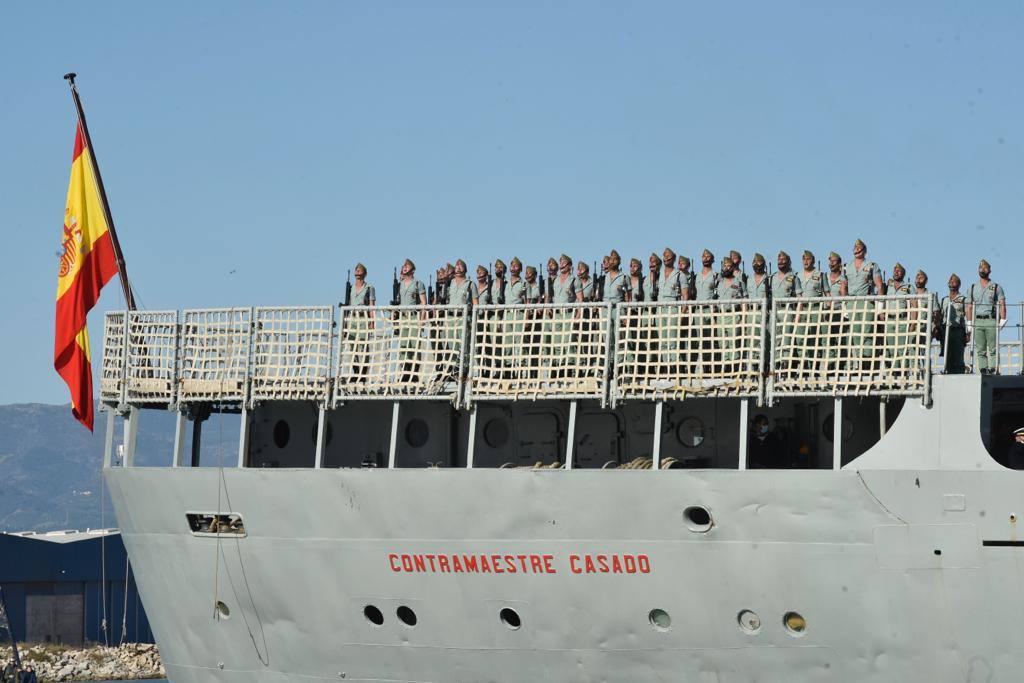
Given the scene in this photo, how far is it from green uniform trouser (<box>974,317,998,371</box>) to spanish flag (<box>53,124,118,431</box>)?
13.8 metres

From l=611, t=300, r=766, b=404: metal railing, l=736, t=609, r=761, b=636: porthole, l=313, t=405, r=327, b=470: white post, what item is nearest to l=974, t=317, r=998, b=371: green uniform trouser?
l=611, t=300, r=766, b=404: metal railing

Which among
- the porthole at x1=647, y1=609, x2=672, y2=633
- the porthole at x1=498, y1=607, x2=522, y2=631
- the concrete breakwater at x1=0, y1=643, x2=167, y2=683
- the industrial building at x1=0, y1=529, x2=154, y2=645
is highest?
the porthole at x1=647, y1=609, x2=672, y2=633

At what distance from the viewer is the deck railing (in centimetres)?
1983

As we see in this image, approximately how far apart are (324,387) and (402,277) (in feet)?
7.16

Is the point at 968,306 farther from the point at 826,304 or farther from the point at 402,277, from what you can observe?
the point at 402,277

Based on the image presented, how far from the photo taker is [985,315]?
20609mm

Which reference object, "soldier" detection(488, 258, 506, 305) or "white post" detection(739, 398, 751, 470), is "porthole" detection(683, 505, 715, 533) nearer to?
"white post" detection(739, 398, 751, 470)

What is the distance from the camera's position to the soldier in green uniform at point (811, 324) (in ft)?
65.4

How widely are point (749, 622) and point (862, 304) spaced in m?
4.54

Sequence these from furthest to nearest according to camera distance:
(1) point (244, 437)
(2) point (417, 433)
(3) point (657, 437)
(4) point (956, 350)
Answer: (2) point (417, 433), (1) point (244, 437), (4) point (956, 350), (3) point (657, 437)

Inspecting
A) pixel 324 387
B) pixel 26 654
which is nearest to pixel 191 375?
pixel 324 387

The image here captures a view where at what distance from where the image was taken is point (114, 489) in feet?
79.3

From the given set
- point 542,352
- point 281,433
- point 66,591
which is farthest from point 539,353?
point 66,591

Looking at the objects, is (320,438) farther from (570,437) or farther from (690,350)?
(690,350)
